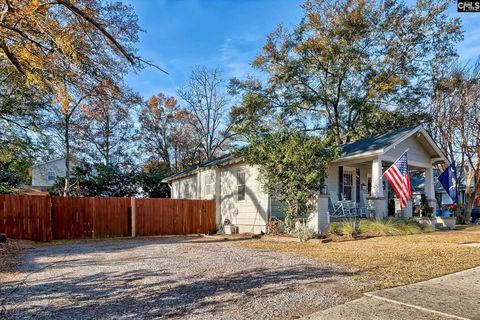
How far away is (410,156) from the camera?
1681 centimetres

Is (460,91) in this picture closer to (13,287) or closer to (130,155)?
(13,287)

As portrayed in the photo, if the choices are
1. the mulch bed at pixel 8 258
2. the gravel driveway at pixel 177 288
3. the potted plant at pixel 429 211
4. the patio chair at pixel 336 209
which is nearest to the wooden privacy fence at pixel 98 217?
the mulch bed at pixel 8 258

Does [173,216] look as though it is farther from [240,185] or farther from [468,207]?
[468,207]

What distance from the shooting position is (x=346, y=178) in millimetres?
16828

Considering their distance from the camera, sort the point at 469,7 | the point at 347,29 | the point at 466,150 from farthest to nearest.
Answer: the point at 347,29
the point at 466,150
the point at 469,7

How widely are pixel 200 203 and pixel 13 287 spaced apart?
473 inches

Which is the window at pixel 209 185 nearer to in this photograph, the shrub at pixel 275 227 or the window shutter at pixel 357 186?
the shrub at pixel 275 227

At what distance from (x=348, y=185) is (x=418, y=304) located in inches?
501

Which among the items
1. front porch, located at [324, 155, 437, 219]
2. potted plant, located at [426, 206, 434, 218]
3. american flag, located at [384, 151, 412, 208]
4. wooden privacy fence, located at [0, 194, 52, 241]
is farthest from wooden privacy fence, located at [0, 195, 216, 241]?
potted plant, located at [426, 206, 434, 218]

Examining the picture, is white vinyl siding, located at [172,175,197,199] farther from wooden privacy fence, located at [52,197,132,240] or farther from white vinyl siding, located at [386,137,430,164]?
white vinyl siding, located at [386,137,430,164]

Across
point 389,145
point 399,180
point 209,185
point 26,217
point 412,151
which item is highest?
point 389,145

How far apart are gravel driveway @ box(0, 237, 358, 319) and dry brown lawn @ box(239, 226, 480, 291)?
0.51 m

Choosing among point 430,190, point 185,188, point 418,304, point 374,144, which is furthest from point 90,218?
point 430,190

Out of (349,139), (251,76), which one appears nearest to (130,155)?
(251,76)
